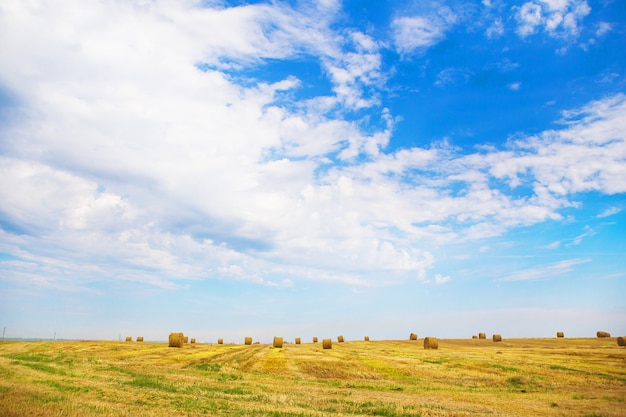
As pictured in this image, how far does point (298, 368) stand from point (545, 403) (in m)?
17.6

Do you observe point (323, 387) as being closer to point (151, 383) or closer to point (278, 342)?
point (151, 383)

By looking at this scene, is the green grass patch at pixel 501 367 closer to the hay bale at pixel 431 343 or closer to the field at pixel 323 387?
the field at pixel 323 387

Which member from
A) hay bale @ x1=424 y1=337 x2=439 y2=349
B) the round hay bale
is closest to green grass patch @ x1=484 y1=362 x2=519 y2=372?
hay bale @ x1=424 y1=337 x2=439 y2=349

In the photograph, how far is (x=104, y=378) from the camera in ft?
76.4

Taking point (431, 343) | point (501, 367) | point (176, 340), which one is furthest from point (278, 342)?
point (501, 367)

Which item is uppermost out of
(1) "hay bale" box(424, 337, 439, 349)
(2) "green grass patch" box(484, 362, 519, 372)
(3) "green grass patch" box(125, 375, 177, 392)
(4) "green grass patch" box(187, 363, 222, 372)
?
(1) "hay bale" box(424, 337, 439, 349)

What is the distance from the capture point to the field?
1531cm

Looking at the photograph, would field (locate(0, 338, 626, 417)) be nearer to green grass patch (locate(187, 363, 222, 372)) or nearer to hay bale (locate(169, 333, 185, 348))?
green grass patch (locate(187, 363, 222, 372))

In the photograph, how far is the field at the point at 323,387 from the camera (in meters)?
15.3

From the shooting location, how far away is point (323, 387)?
23.2 meters

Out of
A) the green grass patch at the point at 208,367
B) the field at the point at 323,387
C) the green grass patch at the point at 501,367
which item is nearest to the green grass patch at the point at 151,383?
the field at the point at 323,387

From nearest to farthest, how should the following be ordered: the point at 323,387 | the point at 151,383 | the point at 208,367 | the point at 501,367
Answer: the point at 151,383, the point at 323,387, the point at 501,367, the point at 208,367

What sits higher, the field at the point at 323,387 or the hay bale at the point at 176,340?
the hay bale at the point at 176,340

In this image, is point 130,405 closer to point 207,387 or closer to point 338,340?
point 207,387
